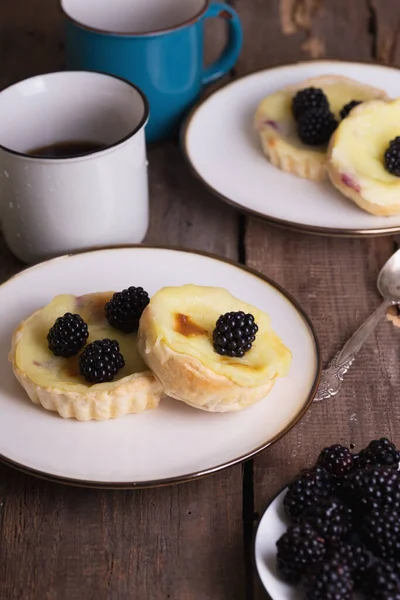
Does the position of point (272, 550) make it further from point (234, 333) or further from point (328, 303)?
point (328, 303)

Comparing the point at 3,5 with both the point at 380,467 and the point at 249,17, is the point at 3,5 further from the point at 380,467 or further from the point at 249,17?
the point at 380,467

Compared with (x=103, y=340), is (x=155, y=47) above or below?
above

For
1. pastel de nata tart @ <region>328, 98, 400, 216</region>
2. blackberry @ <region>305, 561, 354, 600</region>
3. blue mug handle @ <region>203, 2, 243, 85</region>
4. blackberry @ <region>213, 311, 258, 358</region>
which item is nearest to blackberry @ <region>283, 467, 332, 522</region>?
blackberry @ <region>305, 561, 354, 600</region>

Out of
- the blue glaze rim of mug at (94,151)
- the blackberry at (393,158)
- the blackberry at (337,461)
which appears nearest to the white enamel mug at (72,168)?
the blue glaze rim of mug at (94,151)

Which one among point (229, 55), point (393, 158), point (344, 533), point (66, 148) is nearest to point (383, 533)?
point (344, 533)

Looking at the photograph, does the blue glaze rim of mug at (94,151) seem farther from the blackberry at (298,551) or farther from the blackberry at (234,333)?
the blackberry at (298,551)

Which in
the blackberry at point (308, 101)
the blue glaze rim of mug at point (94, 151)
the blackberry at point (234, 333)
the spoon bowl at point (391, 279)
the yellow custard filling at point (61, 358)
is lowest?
the spoon bowl at point (391, 279)
